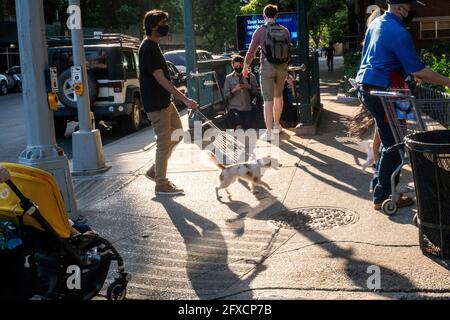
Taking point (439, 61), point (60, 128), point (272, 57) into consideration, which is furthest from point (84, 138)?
point (439, 61)

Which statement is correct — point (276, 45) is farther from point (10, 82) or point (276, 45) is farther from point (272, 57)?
point (10, 82)

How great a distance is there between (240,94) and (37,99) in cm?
488

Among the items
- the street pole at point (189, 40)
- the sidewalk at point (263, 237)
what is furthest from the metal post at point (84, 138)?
the street pole at point (189, 40)

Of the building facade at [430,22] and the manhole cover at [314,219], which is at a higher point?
the building facade at [430,22]

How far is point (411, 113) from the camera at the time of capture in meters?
5.14

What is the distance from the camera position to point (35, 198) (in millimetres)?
3717

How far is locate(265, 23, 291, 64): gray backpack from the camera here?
8.98 meters

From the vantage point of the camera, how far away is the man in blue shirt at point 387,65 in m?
5.15

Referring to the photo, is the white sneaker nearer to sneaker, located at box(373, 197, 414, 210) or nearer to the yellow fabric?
sneaker, located at box(373, 197, 414, 210)

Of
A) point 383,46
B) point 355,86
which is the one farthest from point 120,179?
point 383,46

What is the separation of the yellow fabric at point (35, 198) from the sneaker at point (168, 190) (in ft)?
10.4

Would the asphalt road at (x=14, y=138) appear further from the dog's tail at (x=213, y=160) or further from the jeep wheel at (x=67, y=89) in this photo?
the dog's tail at (x=213, y=160)
